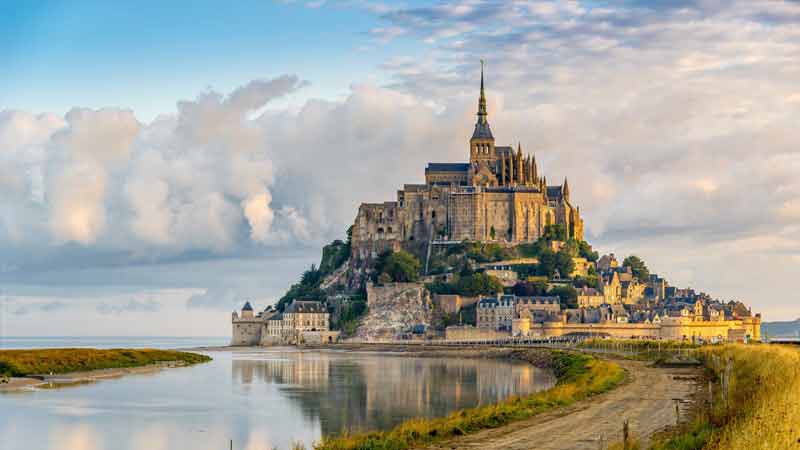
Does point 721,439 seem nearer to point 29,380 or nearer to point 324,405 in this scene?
point 324,405

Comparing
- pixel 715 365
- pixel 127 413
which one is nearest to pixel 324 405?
pixel 127 413

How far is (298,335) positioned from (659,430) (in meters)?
103

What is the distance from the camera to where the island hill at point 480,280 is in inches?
4587

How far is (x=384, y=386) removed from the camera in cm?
5197

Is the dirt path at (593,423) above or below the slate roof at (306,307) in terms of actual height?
below

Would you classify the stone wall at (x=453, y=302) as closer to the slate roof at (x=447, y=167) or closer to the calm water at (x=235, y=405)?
the slate roof at (x=447, y=167)

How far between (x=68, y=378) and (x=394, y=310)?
68742 mm

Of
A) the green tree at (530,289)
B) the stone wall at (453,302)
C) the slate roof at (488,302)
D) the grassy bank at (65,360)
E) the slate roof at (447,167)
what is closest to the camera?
the grassy bank at (65,360)

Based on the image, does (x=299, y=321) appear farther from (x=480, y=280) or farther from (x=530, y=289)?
(x=530, y=289)

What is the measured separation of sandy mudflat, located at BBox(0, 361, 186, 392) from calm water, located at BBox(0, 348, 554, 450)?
1.47 metres

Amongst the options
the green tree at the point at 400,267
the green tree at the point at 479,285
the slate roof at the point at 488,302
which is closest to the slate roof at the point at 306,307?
the green tree at the point at 400,267

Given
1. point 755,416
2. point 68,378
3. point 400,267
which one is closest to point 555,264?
point 400,267

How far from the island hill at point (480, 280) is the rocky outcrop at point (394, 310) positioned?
13 cm

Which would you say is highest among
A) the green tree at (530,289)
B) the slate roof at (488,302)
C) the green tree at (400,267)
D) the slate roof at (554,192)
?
the slate roof at (554,192)
